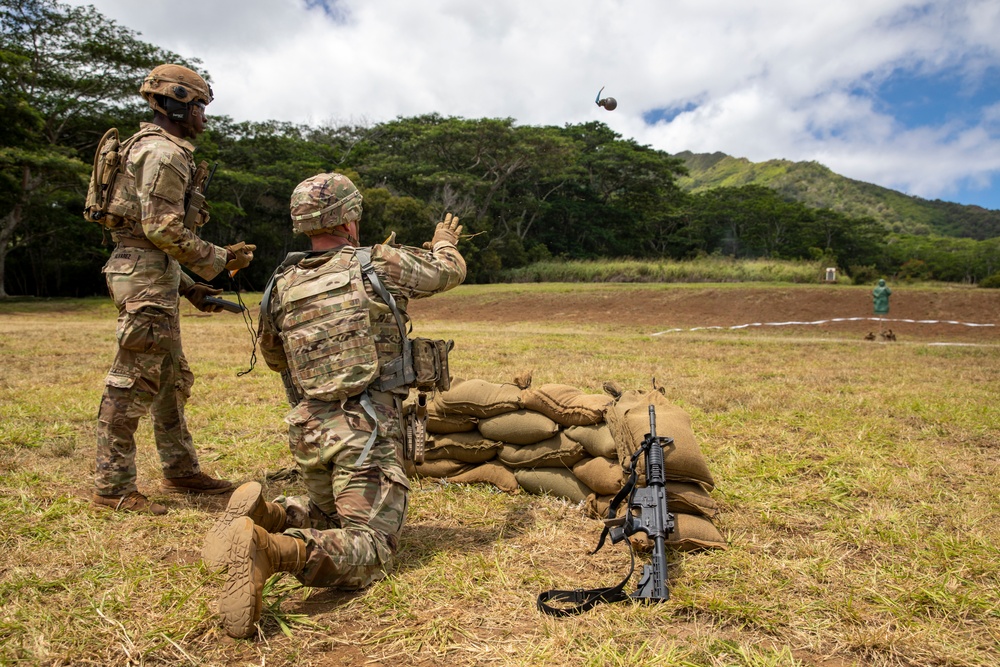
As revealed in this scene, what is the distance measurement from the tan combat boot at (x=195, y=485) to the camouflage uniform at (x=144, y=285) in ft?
1.13

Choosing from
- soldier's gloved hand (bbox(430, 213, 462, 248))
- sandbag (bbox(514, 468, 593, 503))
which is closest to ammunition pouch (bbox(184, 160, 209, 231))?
soldier's gloved hand (bbox(430, 213, 462, 248))

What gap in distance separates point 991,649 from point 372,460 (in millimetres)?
2550

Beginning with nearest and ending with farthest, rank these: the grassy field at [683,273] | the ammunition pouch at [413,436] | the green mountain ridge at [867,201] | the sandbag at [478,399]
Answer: the ammunition pouch at [413,436] < the sandbag at [478,399] < the grassy field at [683,273] < the green mountain ridge at [867,201]

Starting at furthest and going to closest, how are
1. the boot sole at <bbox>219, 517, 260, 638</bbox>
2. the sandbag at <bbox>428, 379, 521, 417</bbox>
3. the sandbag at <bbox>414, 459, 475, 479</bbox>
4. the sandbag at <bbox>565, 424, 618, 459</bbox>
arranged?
1. the sandbag at <bbox>414, 459, 475, 479</bbox>
2. the sandbag at <bbox>428, 379, 521, 417</bbox>
3. the sandbag at <bbox>565, 424, 618, 459</bbox>
4. the boot sole at <bbox>219, 517, 260, 638</bbox>

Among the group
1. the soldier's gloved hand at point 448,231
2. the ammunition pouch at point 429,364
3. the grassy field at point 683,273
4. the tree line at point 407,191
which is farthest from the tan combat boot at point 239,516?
the grassy field at point 683,273

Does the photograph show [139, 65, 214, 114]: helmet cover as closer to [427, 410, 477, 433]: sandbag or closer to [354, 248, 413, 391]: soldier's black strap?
[354, 248, 413, 391]: soldier's black strap

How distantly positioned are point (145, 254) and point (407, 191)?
1295 inches

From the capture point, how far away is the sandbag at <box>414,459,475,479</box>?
461cm

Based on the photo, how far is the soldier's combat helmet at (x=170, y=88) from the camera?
3965mm

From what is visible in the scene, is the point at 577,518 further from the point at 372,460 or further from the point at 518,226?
the point at 518,226

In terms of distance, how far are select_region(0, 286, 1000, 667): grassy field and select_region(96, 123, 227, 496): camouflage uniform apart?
425 mm

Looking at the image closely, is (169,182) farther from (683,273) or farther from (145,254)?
(683,273)

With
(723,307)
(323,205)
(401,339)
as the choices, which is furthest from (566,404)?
(723,307)

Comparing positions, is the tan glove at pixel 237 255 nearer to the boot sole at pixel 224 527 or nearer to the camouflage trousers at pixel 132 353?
the camouflage trousers at pixel 132 353
